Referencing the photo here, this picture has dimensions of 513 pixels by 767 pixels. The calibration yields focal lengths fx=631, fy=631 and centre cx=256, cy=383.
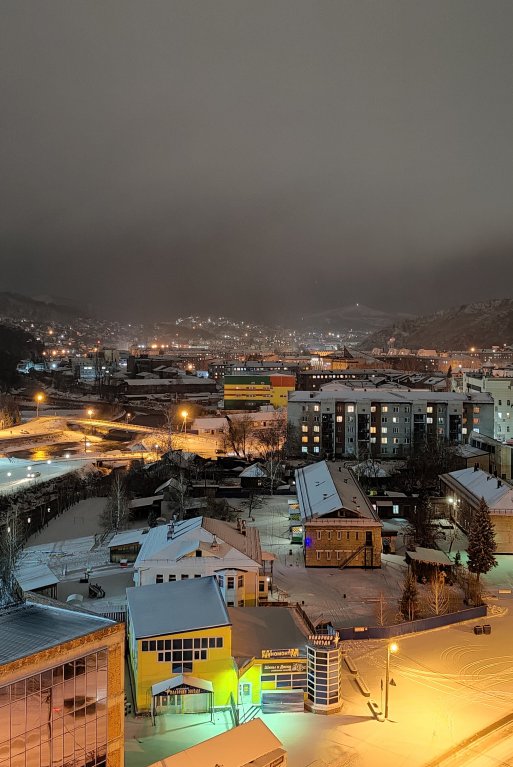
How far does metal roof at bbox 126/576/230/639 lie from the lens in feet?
24.0

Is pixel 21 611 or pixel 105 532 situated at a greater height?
pixel 21 611

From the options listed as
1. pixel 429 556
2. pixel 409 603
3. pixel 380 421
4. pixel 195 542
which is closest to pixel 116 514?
pixel 195 542

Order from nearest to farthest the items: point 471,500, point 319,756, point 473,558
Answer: point 319,756 → point 473,558 → point 471,500

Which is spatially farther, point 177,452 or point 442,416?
point 442,416

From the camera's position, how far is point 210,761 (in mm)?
5324

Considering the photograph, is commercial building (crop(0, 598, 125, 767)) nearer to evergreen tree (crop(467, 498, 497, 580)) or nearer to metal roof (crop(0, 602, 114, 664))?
metal roof (crop(0, 602, 114, 664))

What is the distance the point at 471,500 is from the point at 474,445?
8.02 m

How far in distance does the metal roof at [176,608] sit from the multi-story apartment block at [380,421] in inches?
606

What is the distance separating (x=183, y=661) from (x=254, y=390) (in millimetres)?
27899

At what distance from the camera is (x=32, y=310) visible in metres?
154

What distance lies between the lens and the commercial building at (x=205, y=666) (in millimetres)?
7055

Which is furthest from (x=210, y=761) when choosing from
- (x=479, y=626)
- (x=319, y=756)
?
(x=479, y=626)

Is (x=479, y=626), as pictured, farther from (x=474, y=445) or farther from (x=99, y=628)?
(x=474, y=445)

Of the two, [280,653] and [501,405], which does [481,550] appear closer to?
[280,653]
